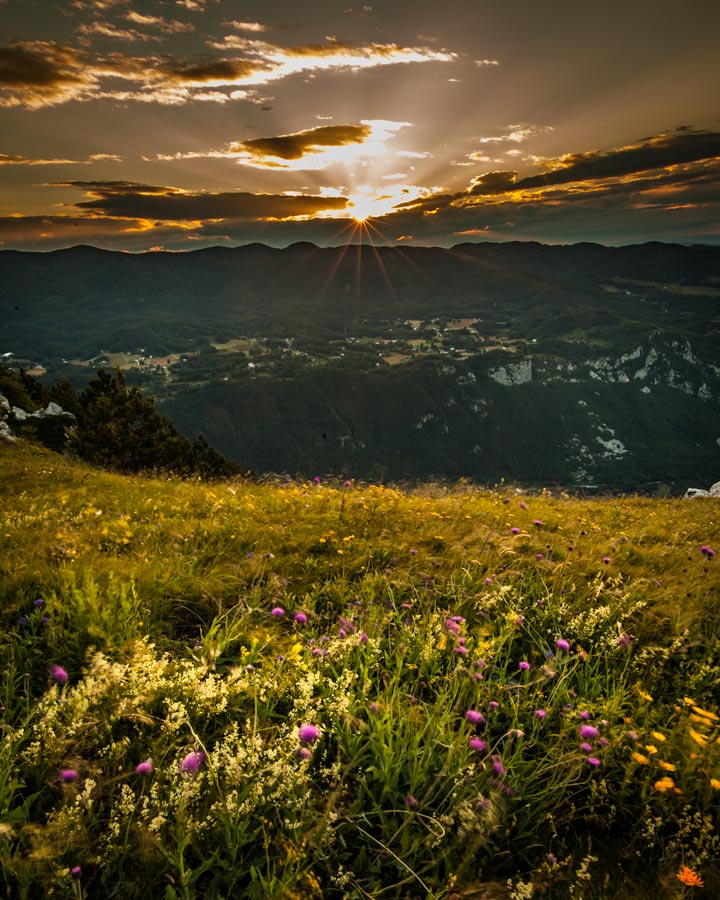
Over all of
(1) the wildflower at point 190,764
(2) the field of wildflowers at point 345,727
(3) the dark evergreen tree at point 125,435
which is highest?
(1) the wildflower at point 190,764

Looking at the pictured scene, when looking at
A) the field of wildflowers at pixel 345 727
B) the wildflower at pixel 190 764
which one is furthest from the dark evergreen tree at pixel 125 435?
the wildflower at pixel 190 764

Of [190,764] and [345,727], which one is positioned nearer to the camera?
[190,764]

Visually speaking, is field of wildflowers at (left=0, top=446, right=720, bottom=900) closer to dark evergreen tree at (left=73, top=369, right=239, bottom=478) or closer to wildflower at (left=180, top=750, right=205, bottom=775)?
wildflower at (left=180, top=750, right=205, bottom=775)

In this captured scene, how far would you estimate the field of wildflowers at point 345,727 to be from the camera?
238cm

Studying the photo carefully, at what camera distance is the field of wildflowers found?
2.38m

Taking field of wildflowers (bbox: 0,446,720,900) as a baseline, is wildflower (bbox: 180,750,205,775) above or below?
above

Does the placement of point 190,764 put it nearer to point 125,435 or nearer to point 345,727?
point 345,727

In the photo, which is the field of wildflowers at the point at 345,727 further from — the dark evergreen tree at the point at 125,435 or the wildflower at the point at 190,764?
the dark evergreen tree at the point at 125,435

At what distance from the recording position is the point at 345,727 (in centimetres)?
307

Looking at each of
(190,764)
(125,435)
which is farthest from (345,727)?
(125,435)

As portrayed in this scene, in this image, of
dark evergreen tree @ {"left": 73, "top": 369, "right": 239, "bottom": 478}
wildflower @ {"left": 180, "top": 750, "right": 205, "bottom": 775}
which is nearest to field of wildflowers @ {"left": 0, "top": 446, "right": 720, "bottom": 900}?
wildflower @ {"left": 180, "top": 750, "right": 205, "bottom": 775}

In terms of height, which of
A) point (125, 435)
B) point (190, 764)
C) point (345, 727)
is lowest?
point (125, 435)

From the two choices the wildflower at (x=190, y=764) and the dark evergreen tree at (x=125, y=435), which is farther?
the dark evergreen tree at (x=125, y=435)

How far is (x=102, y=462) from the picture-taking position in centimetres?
3164
